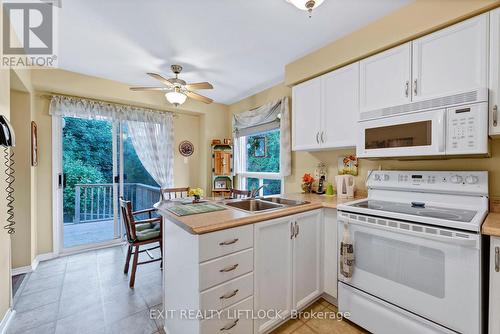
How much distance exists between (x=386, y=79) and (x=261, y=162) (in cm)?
224

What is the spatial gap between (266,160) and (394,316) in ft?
8.29

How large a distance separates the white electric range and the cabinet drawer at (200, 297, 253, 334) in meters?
0.85

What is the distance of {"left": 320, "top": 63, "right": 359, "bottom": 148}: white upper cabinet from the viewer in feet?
6.53

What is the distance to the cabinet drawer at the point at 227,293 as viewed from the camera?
1215 millimetres

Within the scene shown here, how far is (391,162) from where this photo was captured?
202cm

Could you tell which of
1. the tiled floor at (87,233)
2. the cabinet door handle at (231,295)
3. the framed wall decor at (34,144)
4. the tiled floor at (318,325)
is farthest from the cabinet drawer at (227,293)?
the tiled floor at (87,233)

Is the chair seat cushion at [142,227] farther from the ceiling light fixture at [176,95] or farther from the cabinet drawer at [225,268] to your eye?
the cabinet drawer at [225,268]

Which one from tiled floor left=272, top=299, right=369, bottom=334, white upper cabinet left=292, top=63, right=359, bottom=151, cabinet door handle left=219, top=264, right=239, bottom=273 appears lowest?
tiled floor left=272, top=299, right=369, bottom=334

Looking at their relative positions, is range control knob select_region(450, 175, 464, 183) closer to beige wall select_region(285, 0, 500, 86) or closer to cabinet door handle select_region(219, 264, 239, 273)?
beige wall select_region(285, 0, 500, 86)

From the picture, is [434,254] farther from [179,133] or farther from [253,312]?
[179,133]

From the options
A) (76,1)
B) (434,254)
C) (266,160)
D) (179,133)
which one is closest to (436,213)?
(434,254)

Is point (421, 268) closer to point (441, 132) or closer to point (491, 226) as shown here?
point (491, 226)

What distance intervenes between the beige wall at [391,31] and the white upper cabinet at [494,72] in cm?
13

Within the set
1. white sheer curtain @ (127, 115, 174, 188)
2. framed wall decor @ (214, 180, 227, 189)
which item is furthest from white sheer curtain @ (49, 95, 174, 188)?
framed wall decor @ (214, 180, 227, 189)
